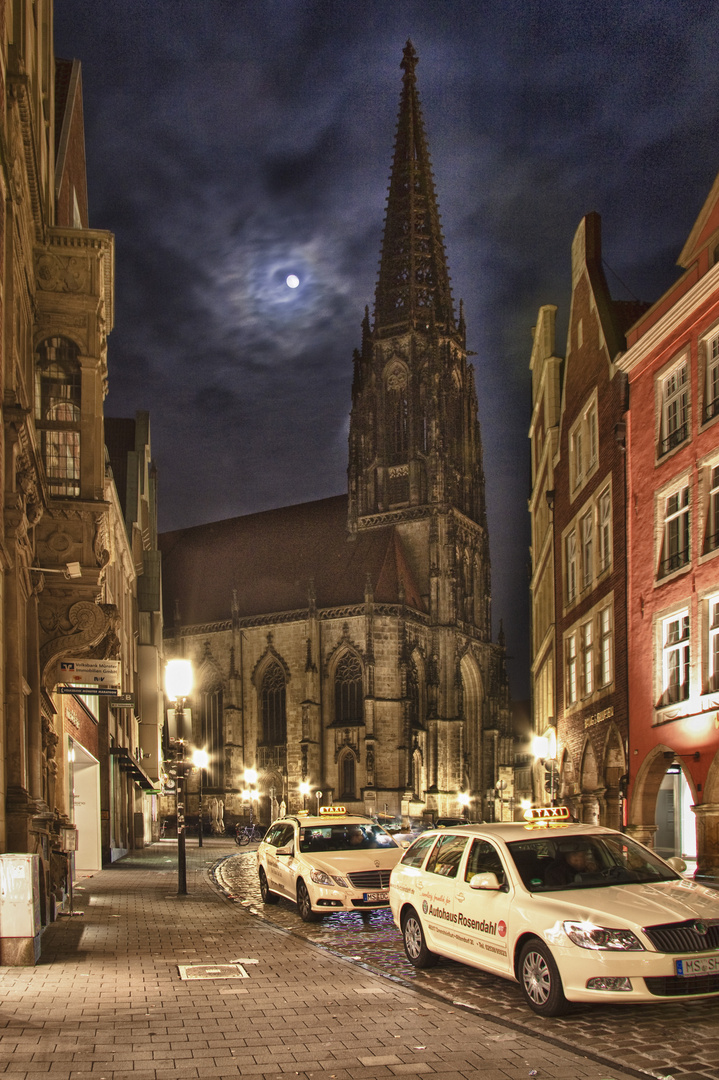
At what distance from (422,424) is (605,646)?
54786 mm

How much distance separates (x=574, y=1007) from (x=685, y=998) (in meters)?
0.92

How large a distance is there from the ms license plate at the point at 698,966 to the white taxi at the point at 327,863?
7.63 m

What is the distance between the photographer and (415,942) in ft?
37.6

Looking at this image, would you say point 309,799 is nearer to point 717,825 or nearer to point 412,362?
point 412,362

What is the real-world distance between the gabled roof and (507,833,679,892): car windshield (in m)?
12.1

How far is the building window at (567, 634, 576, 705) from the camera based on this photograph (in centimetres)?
2684

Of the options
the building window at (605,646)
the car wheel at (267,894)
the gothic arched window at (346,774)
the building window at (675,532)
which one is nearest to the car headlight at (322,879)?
the car wheel at (267,894)

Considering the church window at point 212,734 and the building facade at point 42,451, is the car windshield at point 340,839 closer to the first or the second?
the building facade at point 42,451

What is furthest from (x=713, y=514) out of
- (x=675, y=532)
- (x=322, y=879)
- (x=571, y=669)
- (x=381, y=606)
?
(x=381, y=606)

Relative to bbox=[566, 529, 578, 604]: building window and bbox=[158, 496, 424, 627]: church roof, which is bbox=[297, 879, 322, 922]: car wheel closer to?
bbox=[566, 529, 578, 604]: building window

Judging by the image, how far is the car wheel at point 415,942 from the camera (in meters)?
11.2

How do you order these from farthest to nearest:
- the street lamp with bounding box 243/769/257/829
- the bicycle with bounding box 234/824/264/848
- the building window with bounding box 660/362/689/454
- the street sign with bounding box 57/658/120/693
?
the street lamp with bounding box 243/769/257/829 → the bicycle with bounding box 234/824/264/848 → the building window with bounding box 660/362/689/454 → the street sign with bounding box 57/658/120/693

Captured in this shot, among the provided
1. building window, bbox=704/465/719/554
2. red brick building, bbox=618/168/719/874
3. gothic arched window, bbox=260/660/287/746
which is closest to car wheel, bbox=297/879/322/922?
red brick building, bbox=618/168/719/874

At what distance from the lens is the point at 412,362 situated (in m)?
79.3
